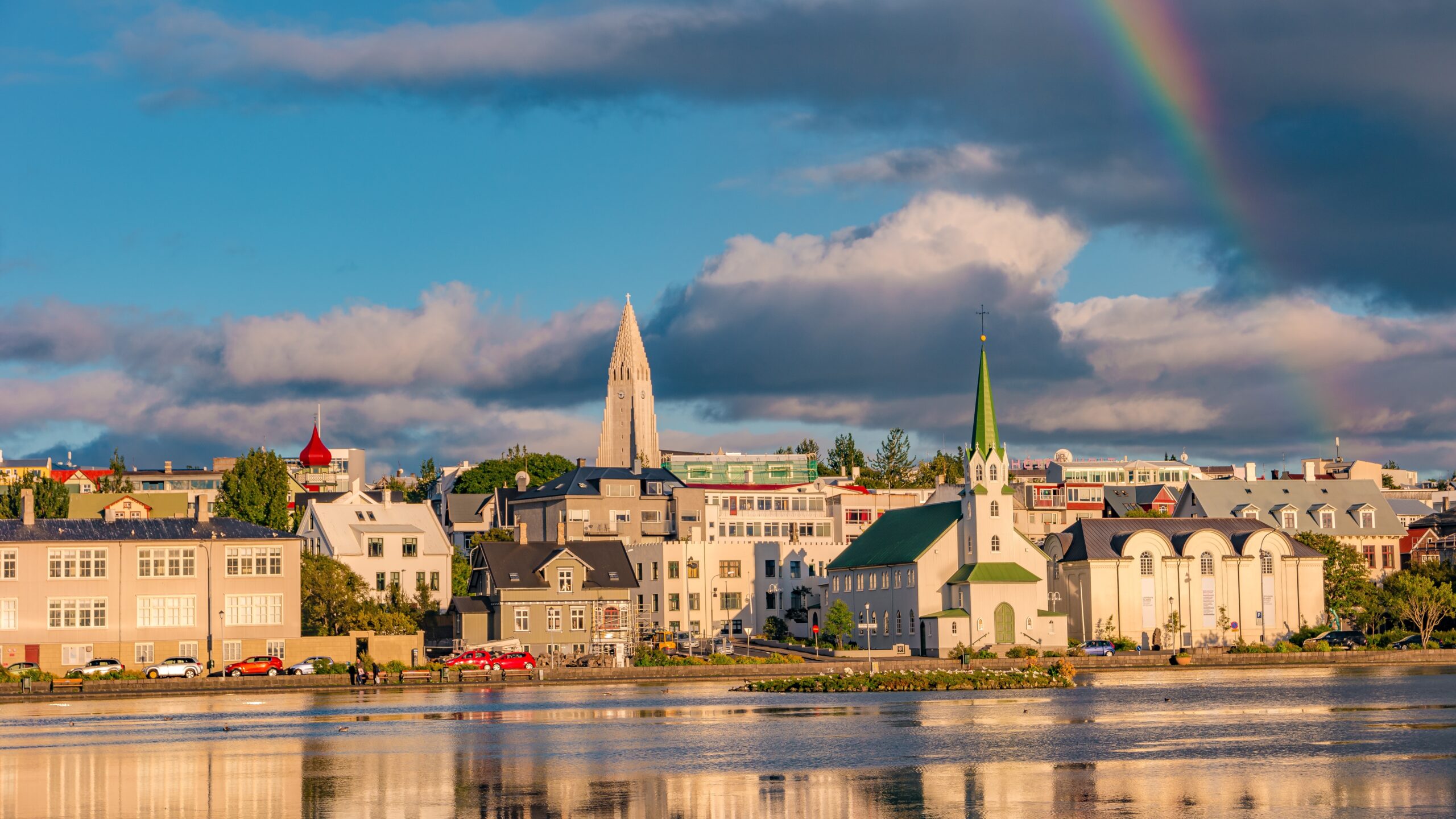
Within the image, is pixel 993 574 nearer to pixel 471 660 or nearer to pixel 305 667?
pixel 471 660

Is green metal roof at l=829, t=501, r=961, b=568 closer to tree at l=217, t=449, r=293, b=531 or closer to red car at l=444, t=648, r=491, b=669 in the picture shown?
red car at l=444, t=648, r=491, b=669

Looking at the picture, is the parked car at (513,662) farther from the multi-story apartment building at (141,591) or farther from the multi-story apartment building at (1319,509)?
the multi-story apartment building at (1319,509)

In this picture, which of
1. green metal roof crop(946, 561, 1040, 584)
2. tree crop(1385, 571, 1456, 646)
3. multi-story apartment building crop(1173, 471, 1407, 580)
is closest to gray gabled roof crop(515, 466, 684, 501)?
green metal roof crop(946, 561, 1040, 584)

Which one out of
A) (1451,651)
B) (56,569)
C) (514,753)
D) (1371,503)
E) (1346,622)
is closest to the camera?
(514,753)

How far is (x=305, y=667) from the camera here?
344 feet

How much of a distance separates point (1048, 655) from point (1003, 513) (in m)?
14.4

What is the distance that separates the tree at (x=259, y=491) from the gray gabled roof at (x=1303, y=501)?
8133cm

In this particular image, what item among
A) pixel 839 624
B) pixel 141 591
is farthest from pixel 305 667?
pixel 839 624

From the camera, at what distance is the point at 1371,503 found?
164875mm

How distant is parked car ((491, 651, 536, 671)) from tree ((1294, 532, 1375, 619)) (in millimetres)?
67136

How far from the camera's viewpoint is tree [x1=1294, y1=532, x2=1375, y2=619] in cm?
14212

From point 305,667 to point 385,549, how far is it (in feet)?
104

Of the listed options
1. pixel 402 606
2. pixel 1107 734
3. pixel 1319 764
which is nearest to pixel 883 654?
pixel 402 606

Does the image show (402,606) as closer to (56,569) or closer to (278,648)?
(278,648)
